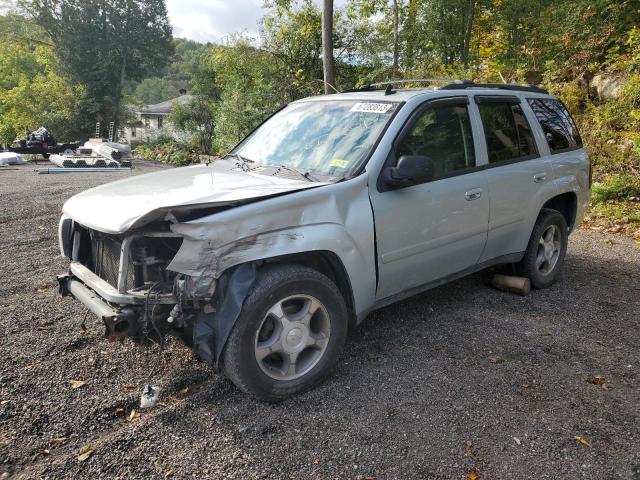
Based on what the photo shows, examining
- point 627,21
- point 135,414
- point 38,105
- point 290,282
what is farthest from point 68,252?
point 38,105

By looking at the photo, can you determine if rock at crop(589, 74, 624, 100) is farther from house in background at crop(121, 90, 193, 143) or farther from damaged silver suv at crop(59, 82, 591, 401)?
house in background at crop(121, 90, 193, 143)

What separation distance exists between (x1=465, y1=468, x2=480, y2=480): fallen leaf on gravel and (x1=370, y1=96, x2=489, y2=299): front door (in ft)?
4.42

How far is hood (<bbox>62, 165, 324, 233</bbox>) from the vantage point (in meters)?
2.80

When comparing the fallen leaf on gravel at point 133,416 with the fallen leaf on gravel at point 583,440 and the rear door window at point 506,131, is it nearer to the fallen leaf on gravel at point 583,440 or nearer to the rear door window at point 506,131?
the fallen leaf on gravel at point 583,440

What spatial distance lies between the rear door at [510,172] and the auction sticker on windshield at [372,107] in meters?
0.95

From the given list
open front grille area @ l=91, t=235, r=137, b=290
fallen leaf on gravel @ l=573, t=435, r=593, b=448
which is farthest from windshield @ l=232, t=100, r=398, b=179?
fallen leaf on gravel @ l=573, t=435, r=593, b=448

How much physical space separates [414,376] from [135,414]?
5.91ft

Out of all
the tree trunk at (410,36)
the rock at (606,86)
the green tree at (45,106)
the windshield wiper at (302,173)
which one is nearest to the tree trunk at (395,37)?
the tree trunk at (410,36)

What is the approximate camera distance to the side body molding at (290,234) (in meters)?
2.70

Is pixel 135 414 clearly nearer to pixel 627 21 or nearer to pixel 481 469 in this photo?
pixel 481 469

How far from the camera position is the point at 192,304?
110 inches

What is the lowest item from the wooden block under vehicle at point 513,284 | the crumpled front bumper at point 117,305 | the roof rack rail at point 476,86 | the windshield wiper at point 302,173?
the wooden block under vehicle at point 513,284

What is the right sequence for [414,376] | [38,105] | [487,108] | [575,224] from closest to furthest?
[414,376], [487,108], [575,224], [38,105]

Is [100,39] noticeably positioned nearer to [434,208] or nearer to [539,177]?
[539,177]
